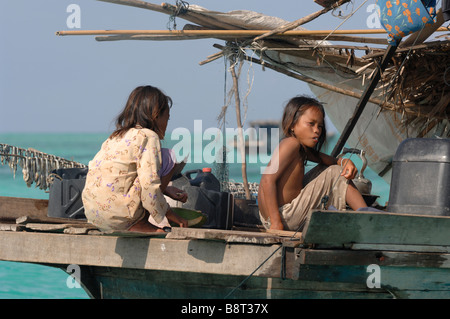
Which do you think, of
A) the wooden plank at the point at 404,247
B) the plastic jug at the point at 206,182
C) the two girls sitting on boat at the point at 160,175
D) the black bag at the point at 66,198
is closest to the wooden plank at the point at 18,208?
the black bag at the point at 66,198

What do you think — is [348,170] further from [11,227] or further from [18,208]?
[18,208]

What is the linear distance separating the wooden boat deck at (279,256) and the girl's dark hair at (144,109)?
2.00 ft

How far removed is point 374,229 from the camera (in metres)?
3.36

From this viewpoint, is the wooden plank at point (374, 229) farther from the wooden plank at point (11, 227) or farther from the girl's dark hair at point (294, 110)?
the wooden plank at point (11, 227)

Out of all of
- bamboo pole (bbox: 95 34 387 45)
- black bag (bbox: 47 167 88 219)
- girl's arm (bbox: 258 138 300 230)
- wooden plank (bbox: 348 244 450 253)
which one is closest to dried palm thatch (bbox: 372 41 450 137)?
bamboo pole (bbox: 95 34 387 45)

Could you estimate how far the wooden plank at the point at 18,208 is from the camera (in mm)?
4891

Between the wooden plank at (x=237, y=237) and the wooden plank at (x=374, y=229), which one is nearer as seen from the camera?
the wooden plank at (x=374, y=229)

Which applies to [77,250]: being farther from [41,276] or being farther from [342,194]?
[41,276]

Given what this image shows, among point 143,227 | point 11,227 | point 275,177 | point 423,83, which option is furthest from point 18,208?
point 423,83

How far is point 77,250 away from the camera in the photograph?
3.80 m

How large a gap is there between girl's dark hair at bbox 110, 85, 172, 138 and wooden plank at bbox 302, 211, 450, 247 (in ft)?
3.73

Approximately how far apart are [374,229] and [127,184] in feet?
4.14
